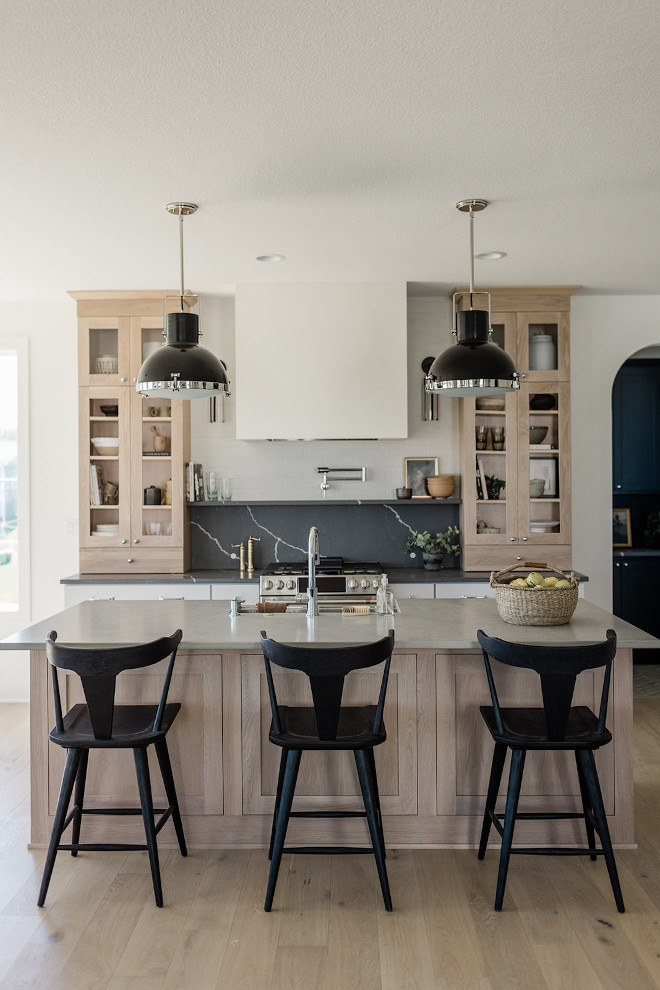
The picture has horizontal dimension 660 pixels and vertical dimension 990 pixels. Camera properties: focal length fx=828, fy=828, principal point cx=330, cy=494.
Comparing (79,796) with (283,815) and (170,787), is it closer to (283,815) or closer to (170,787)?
(170,787)

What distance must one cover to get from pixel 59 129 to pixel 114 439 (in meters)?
2.75

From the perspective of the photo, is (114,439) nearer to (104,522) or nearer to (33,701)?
(104,522)

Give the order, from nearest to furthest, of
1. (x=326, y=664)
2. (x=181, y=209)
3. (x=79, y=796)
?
(x=326, y=664) < (x=79, y=796) < (x=181, y=209)

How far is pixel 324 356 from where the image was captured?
5.27 m

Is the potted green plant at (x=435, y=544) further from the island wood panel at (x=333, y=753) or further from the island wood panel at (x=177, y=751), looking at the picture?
the island wood panel at (x=177, y=751)

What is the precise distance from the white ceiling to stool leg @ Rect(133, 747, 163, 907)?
2219 mm

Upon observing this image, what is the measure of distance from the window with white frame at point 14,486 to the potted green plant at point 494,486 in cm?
317

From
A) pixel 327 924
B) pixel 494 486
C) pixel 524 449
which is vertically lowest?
pixel 327 924

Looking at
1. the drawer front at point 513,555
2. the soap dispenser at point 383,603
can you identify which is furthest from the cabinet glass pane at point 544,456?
the soap dispenser at point 383,603

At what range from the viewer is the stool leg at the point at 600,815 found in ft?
9.27

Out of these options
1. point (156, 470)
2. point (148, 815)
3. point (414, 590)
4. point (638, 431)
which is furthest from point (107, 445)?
point (638, 431)

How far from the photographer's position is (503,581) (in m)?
3.55

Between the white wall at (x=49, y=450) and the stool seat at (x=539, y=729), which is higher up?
the white wall at (x=49, y=450)

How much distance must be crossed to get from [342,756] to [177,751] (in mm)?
664
